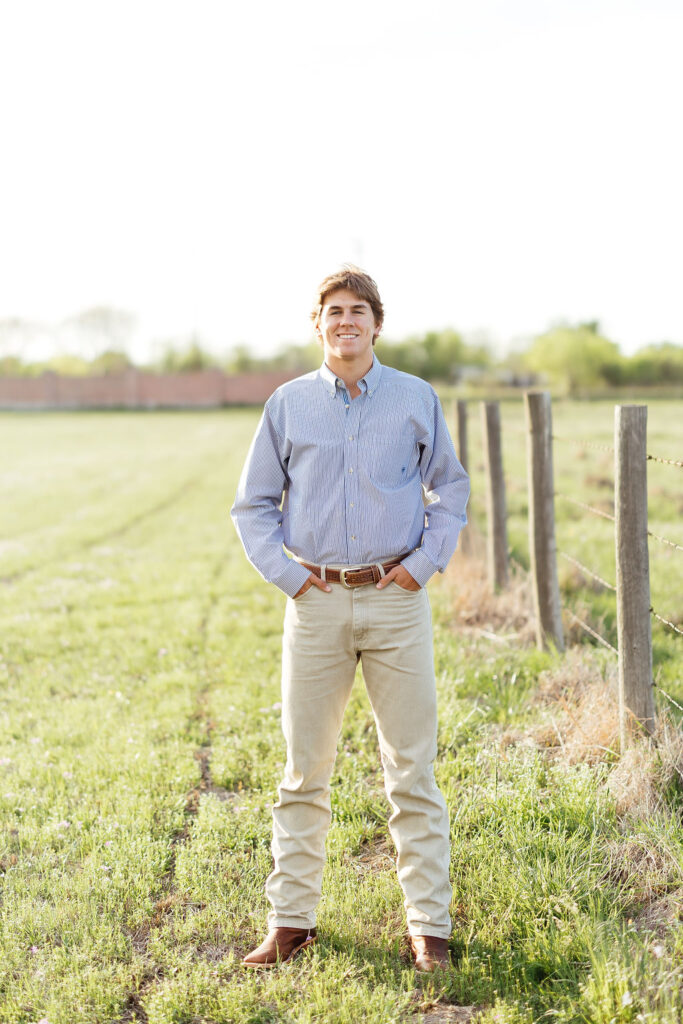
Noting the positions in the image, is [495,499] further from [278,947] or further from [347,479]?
[278,947]

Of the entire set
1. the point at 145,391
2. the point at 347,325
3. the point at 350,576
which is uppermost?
the point at 145,391

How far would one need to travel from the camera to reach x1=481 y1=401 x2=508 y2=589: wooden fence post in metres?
7.20

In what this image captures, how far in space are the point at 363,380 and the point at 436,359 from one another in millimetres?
84870

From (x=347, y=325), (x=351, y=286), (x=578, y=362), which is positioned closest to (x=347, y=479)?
(x=347, y=325)

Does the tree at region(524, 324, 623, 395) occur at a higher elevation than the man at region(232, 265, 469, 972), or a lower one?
higher

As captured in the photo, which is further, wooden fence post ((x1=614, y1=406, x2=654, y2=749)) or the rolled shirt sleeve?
wooden fence post ((x1=614, y1=406, x2=654, y2=749))

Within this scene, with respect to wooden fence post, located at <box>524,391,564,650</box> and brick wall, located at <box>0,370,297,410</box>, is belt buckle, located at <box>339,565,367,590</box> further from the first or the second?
brick wall, located at <box>0,370,297,410</box>

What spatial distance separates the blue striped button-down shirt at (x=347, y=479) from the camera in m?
2.96

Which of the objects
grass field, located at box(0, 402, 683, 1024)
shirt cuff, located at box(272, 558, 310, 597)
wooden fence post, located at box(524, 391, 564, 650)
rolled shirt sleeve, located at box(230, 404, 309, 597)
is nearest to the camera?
grass field, located at box(0, 402, 683, 1024)

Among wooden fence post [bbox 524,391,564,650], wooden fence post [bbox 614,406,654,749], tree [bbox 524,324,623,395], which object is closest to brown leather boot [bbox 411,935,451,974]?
wooden fence post [bbox 614,406,654,749]

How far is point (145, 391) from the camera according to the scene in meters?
62.9

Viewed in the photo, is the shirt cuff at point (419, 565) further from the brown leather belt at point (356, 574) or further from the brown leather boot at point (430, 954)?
the brown leather boot at point (430, 954)

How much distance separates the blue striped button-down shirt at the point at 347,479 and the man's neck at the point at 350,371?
2 centimetres

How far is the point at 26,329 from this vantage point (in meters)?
90.4
